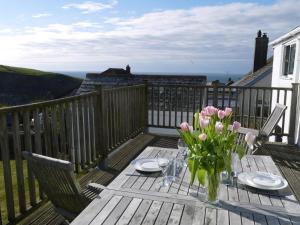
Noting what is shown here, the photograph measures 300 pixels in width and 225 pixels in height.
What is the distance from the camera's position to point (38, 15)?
1316 cm

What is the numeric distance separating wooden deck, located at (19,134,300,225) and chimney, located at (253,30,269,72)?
11701 millimetres

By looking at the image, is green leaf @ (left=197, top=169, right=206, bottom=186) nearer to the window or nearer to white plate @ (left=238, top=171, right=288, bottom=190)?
white plate @ (left=238, top=171, right=288, bottom=190)

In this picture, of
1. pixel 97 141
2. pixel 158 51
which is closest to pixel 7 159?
pixel 97 141

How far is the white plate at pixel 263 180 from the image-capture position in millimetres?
1886

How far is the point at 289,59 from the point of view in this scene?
764cm

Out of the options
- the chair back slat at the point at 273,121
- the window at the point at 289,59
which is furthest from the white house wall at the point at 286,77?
the chair back slat at the point at 273,121

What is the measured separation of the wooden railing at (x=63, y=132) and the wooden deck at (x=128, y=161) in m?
0.14

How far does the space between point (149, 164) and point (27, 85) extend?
39.0 meters

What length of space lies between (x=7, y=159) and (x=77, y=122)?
1288 millimetres

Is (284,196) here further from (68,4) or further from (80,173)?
(68,4)

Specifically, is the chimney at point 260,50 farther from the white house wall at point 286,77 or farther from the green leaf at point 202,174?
the green leaf at point 202,174

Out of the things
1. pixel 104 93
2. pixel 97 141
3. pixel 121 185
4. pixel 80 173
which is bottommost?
pixel 80 173

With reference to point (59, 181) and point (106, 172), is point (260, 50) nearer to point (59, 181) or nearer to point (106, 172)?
point (106, 172)

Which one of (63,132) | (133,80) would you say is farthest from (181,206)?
(133,80)
